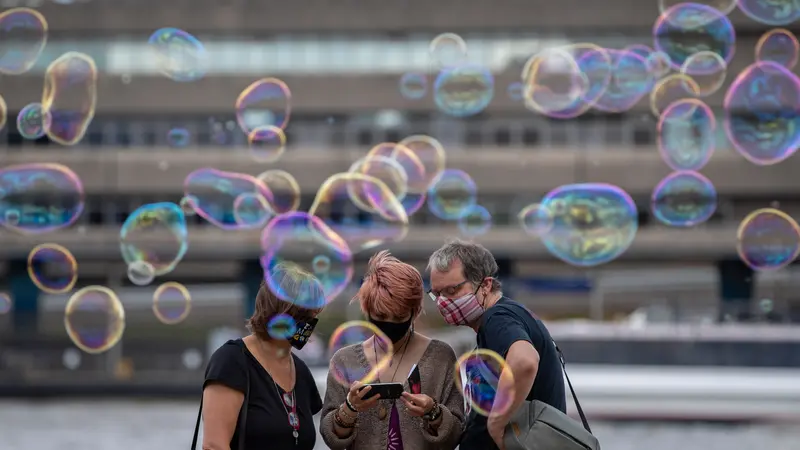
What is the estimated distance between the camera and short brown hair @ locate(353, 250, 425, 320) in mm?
3891

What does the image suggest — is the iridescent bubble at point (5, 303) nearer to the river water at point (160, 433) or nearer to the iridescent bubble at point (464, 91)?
the river water at point (160, 433)

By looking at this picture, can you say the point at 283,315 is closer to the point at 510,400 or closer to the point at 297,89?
the point at 510,400

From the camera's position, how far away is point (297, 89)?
33.9m

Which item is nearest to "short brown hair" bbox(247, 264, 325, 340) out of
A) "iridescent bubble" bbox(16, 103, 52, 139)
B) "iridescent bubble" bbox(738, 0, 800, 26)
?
"iridescent bubble" bbox(16, 103, 52, 139)

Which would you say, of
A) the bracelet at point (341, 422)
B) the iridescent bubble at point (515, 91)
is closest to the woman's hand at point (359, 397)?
the bracelet at point (341, 422)

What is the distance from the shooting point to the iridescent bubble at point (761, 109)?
68.4 feet

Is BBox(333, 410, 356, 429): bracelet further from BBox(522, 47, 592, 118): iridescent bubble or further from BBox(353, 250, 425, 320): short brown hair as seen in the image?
BBox(522, 47, 592, 118): iridescent bubble

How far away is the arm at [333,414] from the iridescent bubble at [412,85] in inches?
1092

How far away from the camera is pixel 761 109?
107ft

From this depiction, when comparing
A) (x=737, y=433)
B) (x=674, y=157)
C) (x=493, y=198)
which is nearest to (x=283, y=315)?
(x=737, y=433)

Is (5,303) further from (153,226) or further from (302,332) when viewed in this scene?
(302,332)

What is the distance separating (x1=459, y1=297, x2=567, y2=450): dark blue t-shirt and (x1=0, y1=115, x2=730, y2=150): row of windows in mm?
30275

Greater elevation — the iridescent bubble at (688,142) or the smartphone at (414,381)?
the smartphone at (414,381)

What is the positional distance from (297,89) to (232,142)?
2430mm
